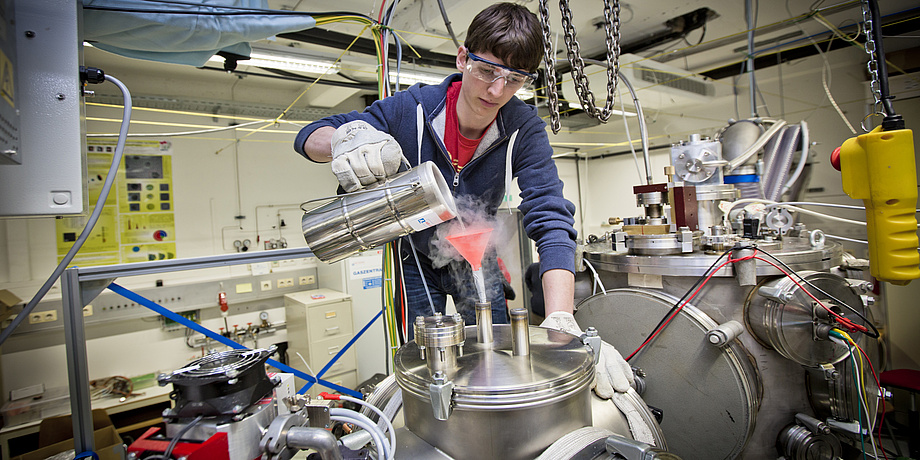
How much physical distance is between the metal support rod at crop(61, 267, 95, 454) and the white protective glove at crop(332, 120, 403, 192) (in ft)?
3.99

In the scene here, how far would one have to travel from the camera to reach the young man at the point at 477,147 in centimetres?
103

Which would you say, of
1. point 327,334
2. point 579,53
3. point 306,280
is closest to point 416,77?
point 327,334

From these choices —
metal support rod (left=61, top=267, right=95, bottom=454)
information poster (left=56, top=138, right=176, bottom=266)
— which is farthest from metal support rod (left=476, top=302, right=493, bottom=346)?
information poster (left=56, top=138, right=176, bottom=266)

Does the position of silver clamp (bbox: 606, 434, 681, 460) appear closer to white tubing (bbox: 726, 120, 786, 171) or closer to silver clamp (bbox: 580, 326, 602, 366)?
silver clamp (bbox: 580, 326, 602, 366)

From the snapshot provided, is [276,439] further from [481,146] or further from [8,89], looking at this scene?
[481,146]

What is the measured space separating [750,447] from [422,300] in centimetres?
98

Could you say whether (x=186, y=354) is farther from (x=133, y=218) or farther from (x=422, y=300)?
(x=422, y=300)

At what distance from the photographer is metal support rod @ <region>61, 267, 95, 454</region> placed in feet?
4.78

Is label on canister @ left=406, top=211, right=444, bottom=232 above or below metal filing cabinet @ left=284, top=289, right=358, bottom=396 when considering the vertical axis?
above

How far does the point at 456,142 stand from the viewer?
1.34m

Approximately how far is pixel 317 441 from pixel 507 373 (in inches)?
11.1

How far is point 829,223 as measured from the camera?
129 inches

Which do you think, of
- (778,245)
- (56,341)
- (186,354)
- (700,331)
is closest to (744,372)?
(700,331)

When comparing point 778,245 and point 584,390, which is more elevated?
point 778,245
